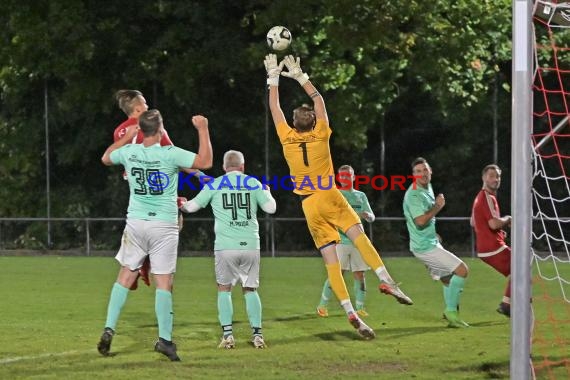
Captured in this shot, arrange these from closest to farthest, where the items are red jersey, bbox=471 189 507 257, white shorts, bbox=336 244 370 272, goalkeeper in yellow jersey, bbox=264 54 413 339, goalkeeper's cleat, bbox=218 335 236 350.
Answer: goalkeeper's cleat, bbox=218 335 236 350 → goalkeeper in yellow jersey, bbox=264 54 413 339 → red jersey, bbox=471 189 507 257 → white shorts, bbox=336 244 370 272

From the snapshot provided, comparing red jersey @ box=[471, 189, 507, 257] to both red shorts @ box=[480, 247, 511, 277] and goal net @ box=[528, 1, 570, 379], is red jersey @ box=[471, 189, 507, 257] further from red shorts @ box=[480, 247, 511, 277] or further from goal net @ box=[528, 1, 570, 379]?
goal net @ box=[528, 1, 570, 379]

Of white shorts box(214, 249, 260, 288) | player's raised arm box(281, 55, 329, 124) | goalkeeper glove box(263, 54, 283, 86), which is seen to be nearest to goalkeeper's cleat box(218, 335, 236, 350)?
white shorts box(214, 249, 260, 288)

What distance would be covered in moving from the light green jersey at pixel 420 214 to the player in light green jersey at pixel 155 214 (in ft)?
11.7

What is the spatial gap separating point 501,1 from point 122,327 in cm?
1747

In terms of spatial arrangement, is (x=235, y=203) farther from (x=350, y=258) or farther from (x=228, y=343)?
(x=350, y=258)

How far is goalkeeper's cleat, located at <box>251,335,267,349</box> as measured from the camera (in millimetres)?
10047

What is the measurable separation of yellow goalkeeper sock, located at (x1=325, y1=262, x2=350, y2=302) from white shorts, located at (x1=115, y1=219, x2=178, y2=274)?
174cm

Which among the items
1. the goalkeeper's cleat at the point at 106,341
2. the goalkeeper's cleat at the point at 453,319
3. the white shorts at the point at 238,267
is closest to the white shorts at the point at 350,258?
the goalkeeper's cleat at the point at 453,319

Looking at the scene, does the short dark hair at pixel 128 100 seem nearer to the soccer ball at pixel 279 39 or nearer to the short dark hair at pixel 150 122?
the short dark hair at pixel 150 122

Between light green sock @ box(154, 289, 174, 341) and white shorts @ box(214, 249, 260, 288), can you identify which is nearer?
light green sock @ box(154, 289, 174, 341)

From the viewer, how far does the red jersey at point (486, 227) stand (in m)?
11.7

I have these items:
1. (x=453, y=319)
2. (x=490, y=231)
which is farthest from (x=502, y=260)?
(x=453, y=319)

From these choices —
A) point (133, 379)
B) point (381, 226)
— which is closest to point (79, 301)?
point (133, 379)

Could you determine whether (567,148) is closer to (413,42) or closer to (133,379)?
(413,42)
